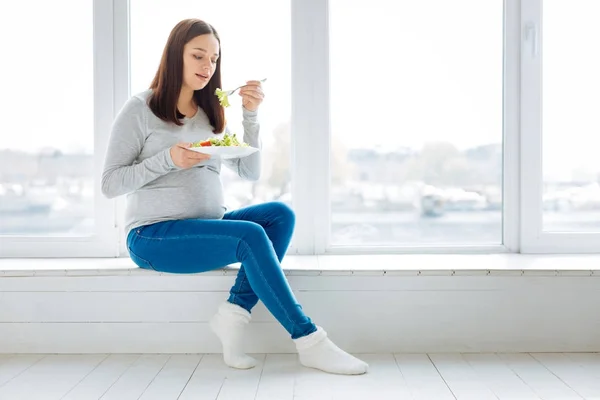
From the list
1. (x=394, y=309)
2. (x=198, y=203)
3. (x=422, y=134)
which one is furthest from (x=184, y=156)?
(x=422, y=134)

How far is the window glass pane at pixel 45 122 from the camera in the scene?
301 centimetres

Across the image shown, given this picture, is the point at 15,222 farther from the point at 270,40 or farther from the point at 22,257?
the point at 270,40

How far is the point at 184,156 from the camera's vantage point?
7.69 ft

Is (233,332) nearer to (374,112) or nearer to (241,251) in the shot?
(241,251)

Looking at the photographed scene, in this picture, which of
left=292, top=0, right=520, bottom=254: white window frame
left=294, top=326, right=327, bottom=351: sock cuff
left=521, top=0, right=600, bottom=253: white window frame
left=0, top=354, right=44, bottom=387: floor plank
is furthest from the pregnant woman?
left=521, top=0, right=600, bottom=253: white window frame

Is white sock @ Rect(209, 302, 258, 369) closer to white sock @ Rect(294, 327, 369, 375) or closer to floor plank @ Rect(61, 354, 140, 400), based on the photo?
white sock @ Rect(294, 327, 369, 375)

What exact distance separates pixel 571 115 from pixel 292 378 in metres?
1.68

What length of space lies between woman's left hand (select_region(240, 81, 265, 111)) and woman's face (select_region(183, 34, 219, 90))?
0.46ft

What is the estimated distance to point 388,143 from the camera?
306 centimetres

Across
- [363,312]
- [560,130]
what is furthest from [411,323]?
[560,130]

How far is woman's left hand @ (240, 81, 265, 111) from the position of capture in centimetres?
260

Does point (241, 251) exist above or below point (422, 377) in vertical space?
above

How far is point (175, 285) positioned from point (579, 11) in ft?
6.59

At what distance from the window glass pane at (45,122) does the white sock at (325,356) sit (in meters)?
1.20
